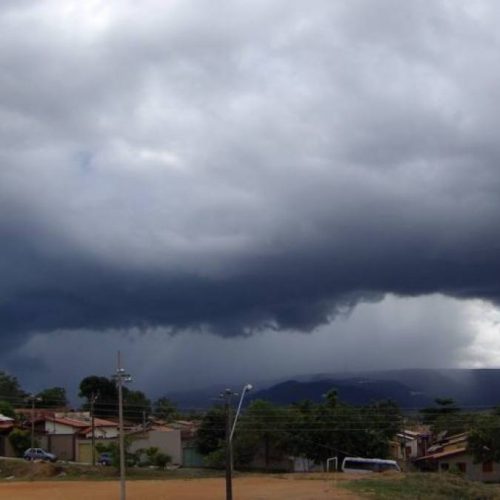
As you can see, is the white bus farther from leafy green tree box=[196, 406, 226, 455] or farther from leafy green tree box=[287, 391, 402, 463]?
leafy green tree box=[196, 406, 226, 455]

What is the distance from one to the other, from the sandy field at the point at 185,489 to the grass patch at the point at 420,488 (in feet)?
6.68

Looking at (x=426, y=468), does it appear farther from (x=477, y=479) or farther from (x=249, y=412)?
(x=249, y=412)

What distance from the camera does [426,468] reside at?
374ft

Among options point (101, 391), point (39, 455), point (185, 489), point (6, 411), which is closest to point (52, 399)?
point (101, 391)

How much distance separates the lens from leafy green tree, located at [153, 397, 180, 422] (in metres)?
160

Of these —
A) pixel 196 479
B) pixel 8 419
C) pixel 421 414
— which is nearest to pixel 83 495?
pixel 196 479

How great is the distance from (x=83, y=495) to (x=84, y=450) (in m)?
46.7

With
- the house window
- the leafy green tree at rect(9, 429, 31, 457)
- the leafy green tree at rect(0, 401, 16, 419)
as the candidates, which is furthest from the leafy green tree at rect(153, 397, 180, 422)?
the house window

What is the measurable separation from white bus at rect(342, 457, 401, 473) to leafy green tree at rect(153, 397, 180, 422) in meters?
57.8

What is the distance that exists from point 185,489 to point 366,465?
32.5m

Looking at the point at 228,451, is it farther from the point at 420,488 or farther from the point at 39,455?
the point at 39,455

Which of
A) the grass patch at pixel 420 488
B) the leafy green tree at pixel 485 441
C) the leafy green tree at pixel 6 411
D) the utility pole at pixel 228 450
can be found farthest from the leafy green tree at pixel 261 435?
the leafy green tree at pixel 6 411

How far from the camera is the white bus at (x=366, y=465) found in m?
97.5

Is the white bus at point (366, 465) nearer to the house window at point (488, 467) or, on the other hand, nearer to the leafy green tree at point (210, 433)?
the house window at point (488, 467)
